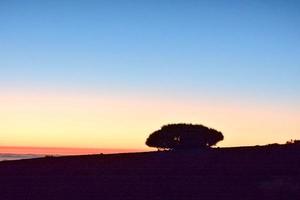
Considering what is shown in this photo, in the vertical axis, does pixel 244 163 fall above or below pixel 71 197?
above

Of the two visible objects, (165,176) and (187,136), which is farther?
(187,136)

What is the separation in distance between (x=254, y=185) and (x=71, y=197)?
3.23m

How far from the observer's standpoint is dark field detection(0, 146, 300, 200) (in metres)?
10.5

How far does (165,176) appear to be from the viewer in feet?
38.2

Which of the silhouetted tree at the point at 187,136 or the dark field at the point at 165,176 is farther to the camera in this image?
the silhouetted tree at the point at 187,136

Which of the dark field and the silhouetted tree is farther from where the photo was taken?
the silhouetted tree

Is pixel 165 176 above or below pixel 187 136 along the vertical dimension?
below

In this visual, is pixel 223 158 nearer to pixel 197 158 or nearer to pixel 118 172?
pixel 197 158

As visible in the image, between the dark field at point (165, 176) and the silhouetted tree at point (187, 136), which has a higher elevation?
the silhouetted tree at point (187, 136)

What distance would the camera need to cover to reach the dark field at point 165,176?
10.5 meters

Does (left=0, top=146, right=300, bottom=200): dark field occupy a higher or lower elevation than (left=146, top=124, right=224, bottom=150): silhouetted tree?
lower

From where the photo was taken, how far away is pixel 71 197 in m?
10.7

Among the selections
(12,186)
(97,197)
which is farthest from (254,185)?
(12,186)

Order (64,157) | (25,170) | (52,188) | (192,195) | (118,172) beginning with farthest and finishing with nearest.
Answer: (64,157) < (25,170) < (118,172) < (52,188) < (192,195)
